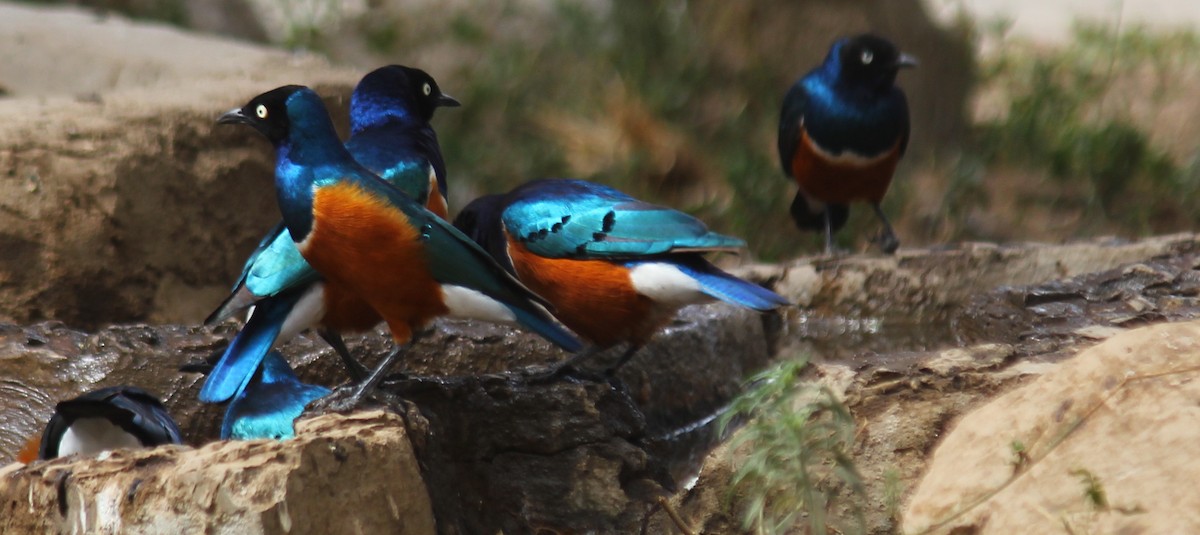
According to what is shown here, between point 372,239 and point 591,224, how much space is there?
789mm

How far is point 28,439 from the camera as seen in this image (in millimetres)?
4496

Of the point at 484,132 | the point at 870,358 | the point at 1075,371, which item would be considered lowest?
the point at 484,132

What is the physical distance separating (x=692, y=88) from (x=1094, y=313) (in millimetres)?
5928

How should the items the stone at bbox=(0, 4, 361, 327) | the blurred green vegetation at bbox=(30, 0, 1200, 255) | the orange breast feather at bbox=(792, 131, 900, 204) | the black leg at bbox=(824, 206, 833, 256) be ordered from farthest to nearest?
the blurred green vegetation at bbox=(30, 0, 1200, 255)
the black leg at bbox=(824, 206, 833, 256)
the orange breast feather at bbox=(792, 131, 900, 204)
the stone at bbox=(0, 4, 361, 327)

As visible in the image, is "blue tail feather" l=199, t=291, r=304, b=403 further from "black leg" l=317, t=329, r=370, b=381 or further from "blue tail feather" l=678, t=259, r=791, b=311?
"blue tail feather" l=678, t=259, r=791, b=311

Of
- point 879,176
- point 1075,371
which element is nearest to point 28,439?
point 1075,371

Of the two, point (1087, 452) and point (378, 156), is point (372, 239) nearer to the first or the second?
point (378, 156)

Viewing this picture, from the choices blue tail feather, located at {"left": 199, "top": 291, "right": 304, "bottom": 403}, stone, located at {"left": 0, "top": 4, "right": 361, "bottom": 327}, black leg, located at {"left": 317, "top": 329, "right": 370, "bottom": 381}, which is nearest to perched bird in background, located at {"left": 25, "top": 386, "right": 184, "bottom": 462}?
blue tail feather, located at {"left": 199, "top": 291, "right": 304, "bottom": 403}

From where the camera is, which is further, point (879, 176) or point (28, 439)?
point (879, 176)

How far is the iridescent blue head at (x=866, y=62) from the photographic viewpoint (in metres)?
6.86

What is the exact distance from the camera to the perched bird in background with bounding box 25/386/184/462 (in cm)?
391

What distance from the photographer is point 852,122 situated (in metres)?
6.88

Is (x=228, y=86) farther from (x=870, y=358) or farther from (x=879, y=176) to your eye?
(x=870, y=358)

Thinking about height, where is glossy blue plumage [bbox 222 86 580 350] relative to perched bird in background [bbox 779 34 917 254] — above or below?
above
